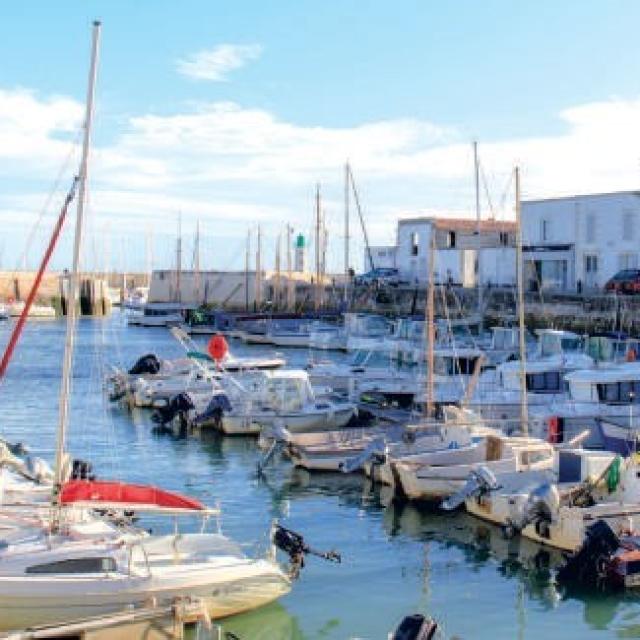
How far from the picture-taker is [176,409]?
4050 cm

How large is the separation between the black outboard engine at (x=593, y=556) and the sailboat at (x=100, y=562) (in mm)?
5842

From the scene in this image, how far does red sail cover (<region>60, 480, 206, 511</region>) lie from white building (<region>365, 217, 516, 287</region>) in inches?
2257

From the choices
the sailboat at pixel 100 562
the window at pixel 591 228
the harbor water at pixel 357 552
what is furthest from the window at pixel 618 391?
the window at pixel 591 228

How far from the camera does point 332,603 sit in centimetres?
1942

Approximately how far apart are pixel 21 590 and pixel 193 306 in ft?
314

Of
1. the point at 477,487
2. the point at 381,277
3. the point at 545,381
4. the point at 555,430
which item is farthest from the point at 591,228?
the point at 477,487

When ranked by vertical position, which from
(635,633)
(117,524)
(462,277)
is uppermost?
(462,277)

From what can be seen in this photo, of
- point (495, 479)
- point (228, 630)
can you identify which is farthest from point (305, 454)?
point (228, 630)

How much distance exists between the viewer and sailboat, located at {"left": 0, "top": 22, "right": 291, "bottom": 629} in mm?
16703

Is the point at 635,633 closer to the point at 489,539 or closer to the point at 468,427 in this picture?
the point at 489,539

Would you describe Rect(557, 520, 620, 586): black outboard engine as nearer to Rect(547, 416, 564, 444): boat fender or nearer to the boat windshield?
the boat windshield

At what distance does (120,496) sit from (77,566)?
1.55 meters

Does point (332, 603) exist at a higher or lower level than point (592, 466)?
lower

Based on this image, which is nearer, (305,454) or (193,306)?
(305,454)
